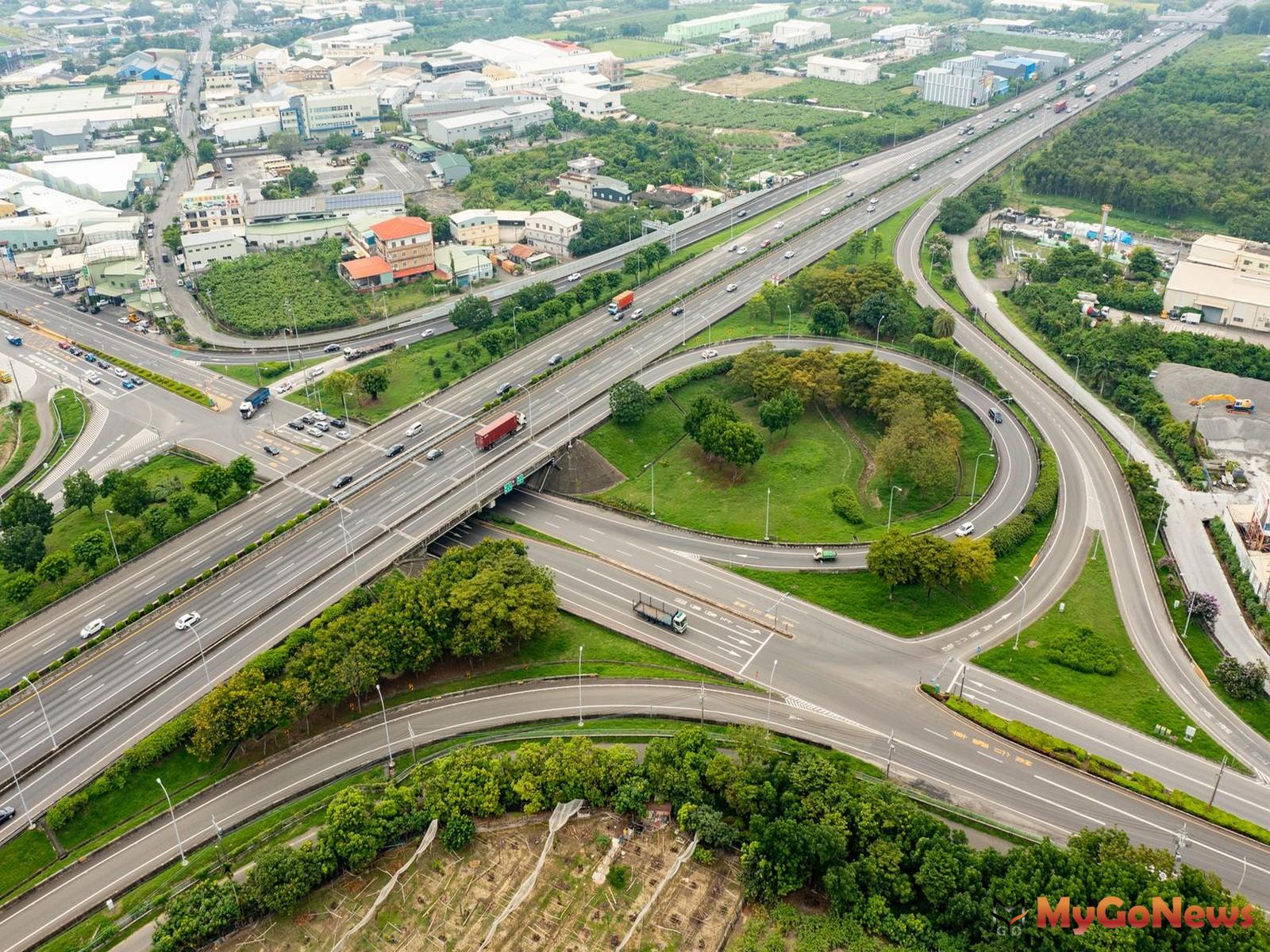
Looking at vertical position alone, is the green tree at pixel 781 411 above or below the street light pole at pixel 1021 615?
above

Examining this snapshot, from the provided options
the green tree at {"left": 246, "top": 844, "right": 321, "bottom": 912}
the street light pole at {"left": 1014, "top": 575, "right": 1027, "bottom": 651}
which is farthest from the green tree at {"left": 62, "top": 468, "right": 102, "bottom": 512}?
the street light pole at {"left": 1014, "top": 575, "right": 1027, "bottom": 651}

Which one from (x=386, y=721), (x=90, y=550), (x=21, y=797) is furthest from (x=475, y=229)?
(x=21, y=797)

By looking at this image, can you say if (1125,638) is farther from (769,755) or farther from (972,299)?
(972,299)

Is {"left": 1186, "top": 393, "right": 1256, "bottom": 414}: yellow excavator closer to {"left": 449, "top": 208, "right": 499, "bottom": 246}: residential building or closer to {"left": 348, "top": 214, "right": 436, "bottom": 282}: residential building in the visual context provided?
{"left": 449, "top": 208, "right": 499, "bottom": 246}: residential building

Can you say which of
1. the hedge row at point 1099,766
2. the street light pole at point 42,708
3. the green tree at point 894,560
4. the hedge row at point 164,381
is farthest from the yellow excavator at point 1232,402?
the hedge row at point 164,381

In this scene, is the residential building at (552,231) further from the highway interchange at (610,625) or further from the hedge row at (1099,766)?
the hedge row at (1099,766)
